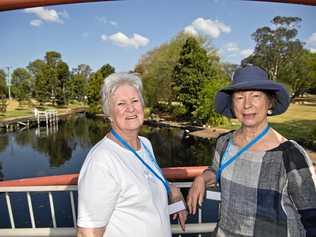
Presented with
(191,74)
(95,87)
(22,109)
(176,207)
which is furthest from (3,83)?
(176,207)

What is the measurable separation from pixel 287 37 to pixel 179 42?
37.4 feet

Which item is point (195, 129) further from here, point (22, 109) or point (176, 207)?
point (22, 109)

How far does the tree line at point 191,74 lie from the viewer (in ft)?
79.2

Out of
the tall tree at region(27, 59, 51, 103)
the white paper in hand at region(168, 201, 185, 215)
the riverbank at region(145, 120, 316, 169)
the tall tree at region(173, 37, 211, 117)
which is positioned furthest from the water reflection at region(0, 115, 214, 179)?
the tall tree at region(27, 59, 51, 103)

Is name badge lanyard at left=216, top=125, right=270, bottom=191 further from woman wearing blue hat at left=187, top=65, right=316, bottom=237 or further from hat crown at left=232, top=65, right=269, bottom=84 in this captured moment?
hat crown at left=232, top=65, right=269, bottom=84

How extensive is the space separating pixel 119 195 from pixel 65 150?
20798 mm

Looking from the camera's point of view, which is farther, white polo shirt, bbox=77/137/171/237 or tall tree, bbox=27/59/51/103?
tall tree, bbox=27/59/51/103

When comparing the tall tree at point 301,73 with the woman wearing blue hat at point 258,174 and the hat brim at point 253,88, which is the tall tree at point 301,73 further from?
the woman wearing blue hat at point 258,174

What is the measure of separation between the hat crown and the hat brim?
0.03 m

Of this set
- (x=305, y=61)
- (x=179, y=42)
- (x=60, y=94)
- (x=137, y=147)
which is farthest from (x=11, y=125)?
(x=137, y=147)

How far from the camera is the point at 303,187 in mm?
912

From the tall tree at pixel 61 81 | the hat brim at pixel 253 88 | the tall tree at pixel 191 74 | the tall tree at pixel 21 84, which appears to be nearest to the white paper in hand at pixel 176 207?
the hat brim at pixel 253 88

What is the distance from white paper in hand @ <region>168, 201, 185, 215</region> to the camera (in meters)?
1.23

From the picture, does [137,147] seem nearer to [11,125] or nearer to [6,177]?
[6,177]
